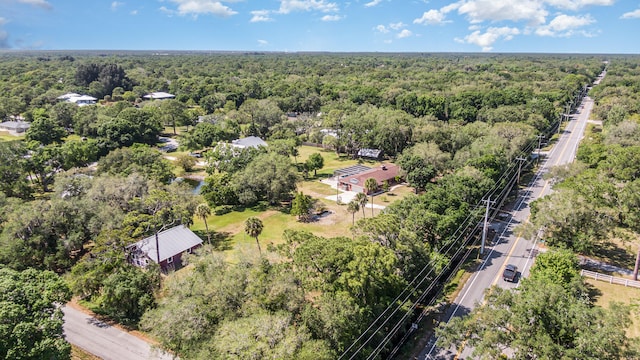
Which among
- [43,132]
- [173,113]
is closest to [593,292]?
[173,113]

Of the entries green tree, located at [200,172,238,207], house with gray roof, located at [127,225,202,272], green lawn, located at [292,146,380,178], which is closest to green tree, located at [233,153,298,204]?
green tree, located at [200,172,238,207]

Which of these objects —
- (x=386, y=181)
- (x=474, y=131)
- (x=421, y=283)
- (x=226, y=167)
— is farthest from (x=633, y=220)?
(x=226, y=167)

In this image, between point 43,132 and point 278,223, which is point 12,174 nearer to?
point 43,132

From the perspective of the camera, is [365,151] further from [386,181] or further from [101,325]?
[101,325]

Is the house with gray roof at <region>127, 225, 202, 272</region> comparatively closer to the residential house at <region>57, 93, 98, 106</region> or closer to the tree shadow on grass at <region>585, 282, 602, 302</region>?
the tree shadow on grass at <region>585, 282, 602, 302</region>

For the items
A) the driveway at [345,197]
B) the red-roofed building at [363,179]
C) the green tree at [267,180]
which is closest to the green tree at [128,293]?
the green tree at [267,180]

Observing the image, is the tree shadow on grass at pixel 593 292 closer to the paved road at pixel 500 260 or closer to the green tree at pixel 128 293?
the paved road at pixel 500 260

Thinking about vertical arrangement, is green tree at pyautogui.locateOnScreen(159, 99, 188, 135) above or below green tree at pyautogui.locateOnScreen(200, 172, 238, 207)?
above

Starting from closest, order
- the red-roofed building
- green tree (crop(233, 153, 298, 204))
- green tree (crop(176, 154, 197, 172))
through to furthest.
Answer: green tree (crop(233, 153, 298, 204)) < the red-roofed building < green tree (crop(176, 154, 197, 172))
